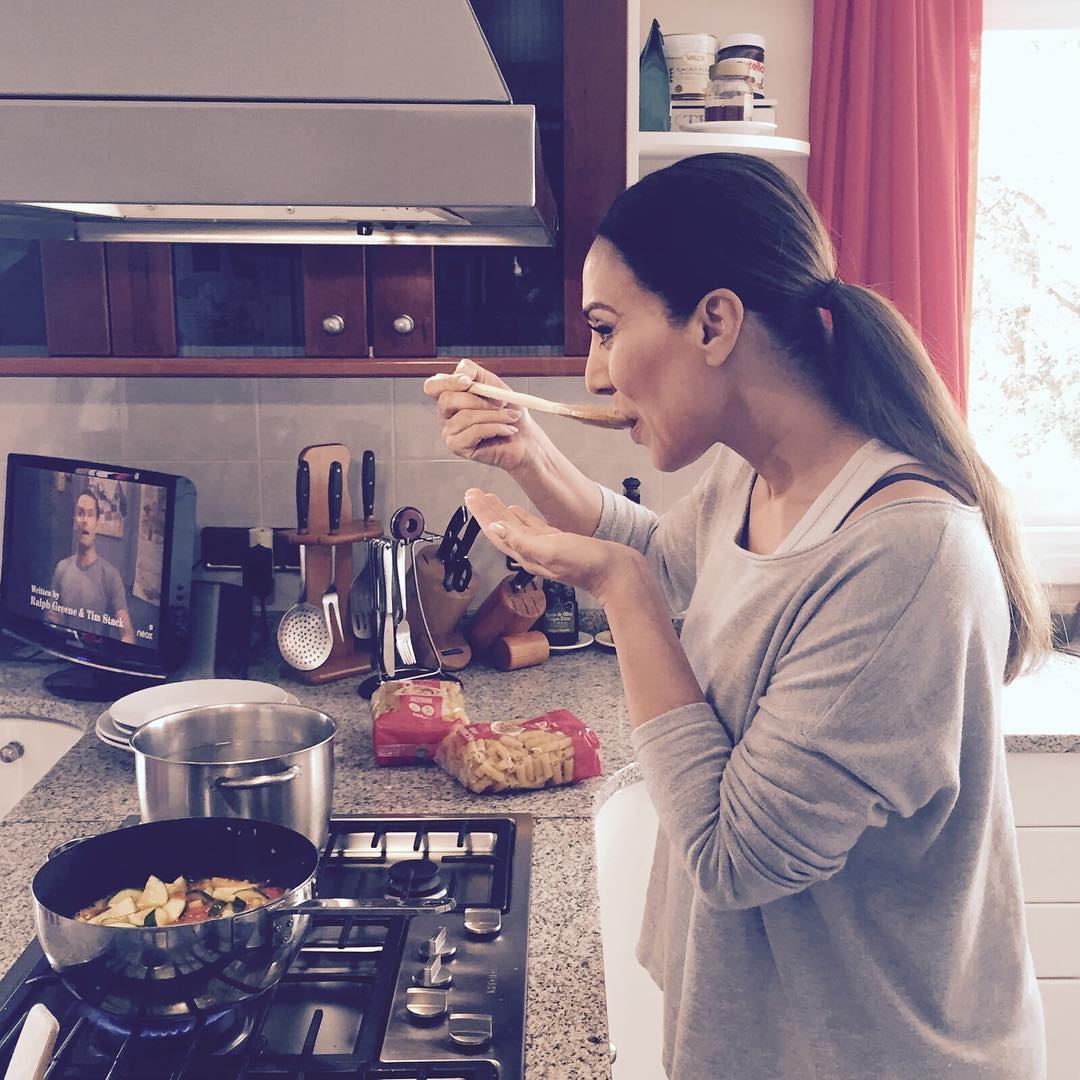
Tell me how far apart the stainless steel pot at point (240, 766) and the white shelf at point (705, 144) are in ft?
3.96

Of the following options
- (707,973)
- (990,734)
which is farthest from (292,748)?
(990,734)

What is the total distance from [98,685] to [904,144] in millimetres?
1802

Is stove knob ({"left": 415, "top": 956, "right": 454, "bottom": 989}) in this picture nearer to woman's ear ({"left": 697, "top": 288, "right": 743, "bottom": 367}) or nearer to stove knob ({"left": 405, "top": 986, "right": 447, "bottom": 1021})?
stove knob ({"left": 405, "top": 986, "right": 447, "bottom": 1021})

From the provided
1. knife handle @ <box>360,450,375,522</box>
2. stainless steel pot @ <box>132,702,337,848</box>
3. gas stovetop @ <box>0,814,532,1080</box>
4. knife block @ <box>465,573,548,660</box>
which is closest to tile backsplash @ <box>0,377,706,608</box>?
knife handle @ <box>360,450,375,522</box>

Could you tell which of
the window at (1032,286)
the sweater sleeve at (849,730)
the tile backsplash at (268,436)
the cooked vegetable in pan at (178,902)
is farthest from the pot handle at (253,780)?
the window at (1032,286)

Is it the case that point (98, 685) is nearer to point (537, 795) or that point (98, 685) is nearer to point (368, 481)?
point (368, 481)

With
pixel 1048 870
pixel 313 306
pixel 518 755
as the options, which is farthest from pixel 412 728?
pixel 1048 870

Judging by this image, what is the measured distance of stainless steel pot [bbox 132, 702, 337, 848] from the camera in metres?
1.19

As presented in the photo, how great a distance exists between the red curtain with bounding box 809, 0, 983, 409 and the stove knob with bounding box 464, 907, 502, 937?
1.54 m

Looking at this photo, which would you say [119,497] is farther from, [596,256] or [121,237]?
[596,256]

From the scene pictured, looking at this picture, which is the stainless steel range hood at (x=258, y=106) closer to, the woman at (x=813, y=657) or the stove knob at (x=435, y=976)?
the woman at (x=813, y=657)

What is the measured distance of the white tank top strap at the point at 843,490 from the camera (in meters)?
1.05

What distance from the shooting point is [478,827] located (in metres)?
1.46

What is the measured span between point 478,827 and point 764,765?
0.56 metres
